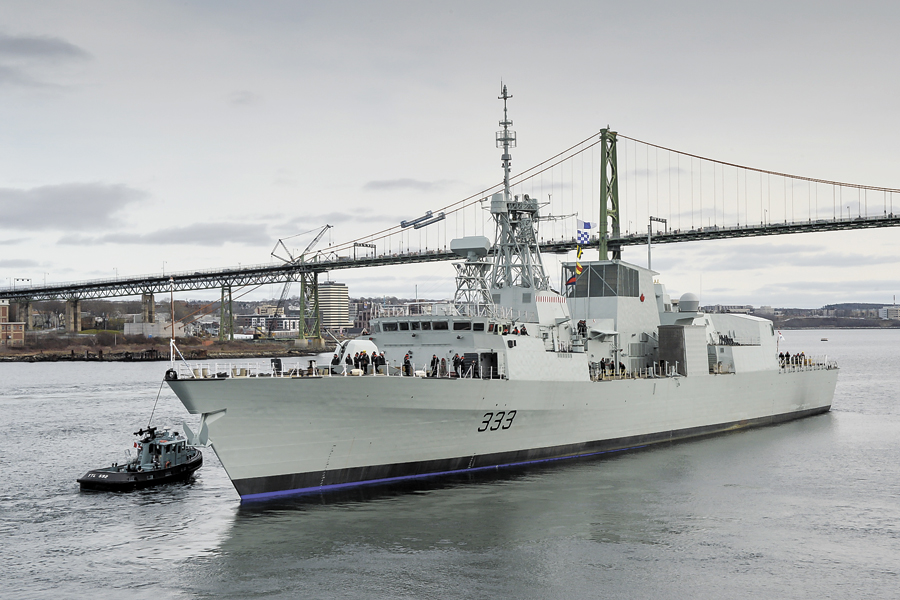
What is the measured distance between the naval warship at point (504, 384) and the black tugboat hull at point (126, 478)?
2264 millimetres

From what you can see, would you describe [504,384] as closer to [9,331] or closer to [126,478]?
[126,478]

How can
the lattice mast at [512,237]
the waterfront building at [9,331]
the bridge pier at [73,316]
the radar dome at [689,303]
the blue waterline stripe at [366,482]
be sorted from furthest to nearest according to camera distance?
the bridge pier at [73,316] < the waterfront building at [9,331] < the radar dome at [689,303] < the lattice mast at [512,237] < the blue waterline stripe at [366,482]

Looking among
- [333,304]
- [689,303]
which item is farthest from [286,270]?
[689,303]

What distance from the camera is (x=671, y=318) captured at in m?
31.6

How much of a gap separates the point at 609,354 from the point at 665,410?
2817mm

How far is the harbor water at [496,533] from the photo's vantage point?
43.5 ft

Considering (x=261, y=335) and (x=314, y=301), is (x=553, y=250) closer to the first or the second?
(x=314, y=301)

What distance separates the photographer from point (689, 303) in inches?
1241

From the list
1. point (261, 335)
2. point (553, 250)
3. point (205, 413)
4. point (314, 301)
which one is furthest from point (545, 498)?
point (261, 335)

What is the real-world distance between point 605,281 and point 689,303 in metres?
5.04

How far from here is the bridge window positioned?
93.6 feet

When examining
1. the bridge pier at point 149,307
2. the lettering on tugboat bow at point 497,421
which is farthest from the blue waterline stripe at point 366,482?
the bridge pier at point 149,307

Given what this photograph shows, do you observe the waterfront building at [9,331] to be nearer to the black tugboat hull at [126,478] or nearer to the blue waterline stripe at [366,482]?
the black tugboat hull at [126,478]

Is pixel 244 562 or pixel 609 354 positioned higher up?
pixel 609 354
